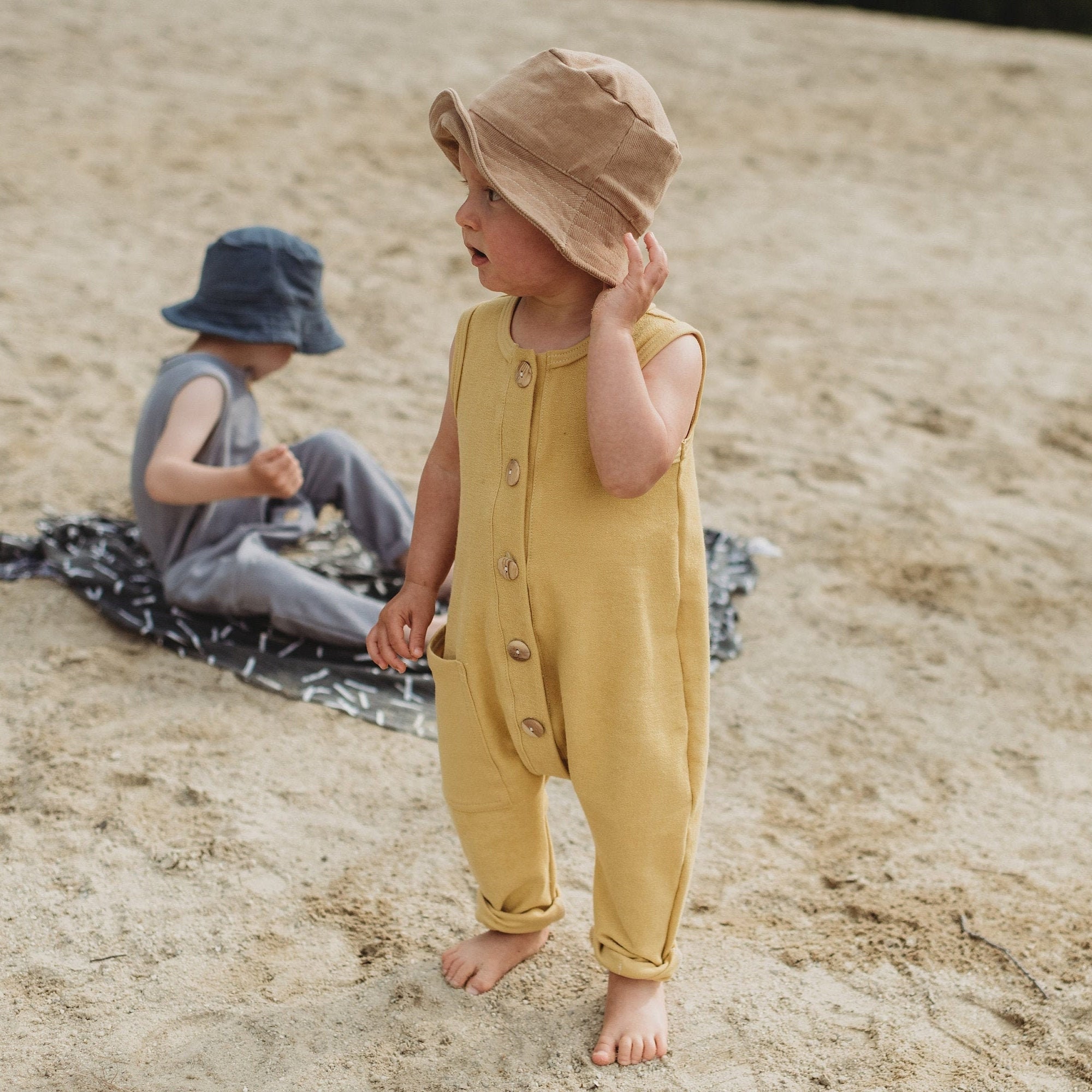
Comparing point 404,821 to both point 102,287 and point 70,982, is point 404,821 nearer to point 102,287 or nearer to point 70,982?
point 70,982

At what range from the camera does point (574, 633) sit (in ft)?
5.76

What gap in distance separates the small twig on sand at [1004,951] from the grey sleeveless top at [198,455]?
1.96 meters

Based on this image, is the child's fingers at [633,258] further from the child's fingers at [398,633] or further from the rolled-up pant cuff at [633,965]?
the rolled-up pant cuff at [633,965]

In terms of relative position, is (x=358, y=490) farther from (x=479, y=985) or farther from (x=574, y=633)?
(x=574, y=633)

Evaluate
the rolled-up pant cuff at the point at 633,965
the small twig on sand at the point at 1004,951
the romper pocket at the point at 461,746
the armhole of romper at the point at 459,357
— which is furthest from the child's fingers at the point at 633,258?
the small twig on sand at the point at 1004,951

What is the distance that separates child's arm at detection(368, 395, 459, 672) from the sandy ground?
25.1 inches

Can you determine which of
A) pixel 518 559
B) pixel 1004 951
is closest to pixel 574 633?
pixel 518 559

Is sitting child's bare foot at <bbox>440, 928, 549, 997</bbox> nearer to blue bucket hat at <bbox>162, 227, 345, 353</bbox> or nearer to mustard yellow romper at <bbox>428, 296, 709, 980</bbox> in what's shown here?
mustard yellow romper at <bbox>428, 296, 709, 980</bbox>

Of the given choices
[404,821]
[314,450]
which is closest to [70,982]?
[404,821]

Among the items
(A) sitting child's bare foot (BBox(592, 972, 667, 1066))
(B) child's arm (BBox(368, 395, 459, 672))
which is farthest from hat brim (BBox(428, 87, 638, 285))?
(A) sitting child's bare foot (BBox(592, 972, 667, 1066))

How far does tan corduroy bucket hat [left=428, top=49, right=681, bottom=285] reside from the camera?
160 centimetres

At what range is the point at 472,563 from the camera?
6.04 ft

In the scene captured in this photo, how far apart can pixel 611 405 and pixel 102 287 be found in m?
4.25

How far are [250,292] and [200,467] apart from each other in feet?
1.52
